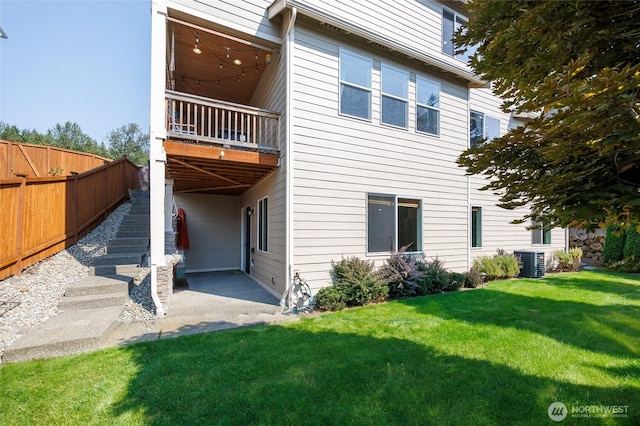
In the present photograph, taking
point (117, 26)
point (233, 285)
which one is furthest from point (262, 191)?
point (117, 26)

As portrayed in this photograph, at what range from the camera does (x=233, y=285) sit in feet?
26.1

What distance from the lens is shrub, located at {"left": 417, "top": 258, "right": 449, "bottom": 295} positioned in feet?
22.5

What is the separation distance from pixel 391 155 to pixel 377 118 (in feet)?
3.10

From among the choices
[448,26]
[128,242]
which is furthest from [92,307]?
[448,26]

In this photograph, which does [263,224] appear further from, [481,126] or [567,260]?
[567,260]

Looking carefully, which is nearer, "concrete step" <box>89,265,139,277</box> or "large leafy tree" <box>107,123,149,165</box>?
"concrete step" <box>89,265,139,277</box>

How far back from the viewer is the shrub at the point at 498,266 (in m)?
8.54

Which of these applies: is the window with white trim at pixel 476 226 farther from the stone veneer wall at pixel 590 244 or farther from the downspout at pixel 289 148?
the stone veneer wall at pixel 590 244

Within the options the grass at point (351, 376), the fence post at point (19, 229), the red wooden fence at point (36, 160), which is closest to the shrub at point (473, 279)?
the grass at point (351, 376)

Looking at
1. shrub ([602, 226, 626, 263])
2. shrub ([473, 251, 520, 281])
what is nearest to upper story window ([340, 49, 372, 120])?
shrub ([473, 251, 520, 281])

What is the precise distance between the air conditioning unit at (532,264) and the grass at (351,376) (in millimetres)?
4416

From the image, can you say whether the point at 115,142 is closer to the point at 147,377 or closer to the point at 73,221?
the point at 73,221

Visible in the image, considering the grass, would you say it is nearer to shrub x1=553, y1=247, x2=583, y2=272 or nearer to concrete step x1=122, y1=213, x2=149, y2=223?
concrete step x1=122, y1=213, x2=149, y2=223

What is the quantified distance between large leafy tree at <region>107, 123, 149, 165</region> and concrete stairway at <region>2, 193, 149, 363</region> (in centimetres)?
4574
